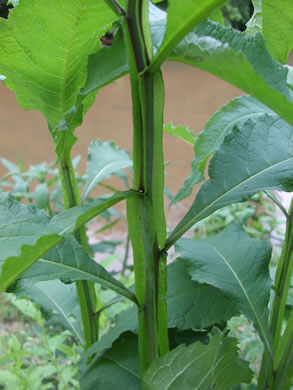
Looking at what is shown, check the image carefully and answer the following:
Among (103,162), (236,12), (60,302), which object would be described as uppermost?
(236,12)

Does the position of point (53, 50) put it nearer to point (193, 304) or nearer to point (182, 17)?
point (182, 17)

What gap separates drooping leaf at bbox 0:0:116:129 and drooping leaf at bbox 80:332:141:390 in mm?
215

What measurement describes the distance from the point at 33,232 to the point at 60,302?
0.23m

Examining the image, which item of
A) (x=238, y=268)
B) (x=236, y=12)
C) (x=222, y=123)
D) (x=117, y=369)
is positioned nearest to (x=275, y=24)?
(x=222, y=123)

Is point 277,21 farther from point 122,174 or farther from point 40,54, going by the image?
point 122,174

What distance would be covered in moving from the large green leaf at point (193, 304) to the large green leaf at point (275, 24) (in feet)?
0.68

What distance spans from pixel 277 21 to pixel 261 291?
0.22m

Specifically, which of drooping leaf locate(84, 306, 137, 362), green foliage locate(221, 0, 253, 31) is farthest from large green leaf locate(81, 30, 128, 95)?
green foliage locate(221, 0, 253, 31)

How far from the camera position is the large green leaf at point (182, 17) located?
0.22 m

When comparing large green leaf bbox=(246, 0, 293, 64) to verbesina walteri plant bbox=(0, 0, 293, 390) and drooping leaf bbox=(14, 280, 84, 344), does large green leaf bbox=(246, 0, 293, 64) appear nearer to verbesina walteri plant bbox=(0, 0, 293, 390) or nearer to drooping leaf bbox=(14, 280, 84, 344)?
verbesina walteri plant bbox=(0, 0, 293, 390)

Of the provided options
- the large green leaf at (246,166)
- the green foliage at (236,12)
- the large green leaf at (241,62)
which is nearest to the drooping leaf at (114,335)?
the large green leaf at (246,166)

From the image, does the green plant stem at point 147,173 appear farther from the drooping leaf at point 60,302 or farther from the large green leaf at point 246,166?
the drooping leaf at point 60,302

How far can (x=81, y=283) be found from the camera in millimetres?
409

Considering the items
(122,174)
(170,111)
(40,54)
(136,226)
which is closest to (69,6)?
(40,54)
